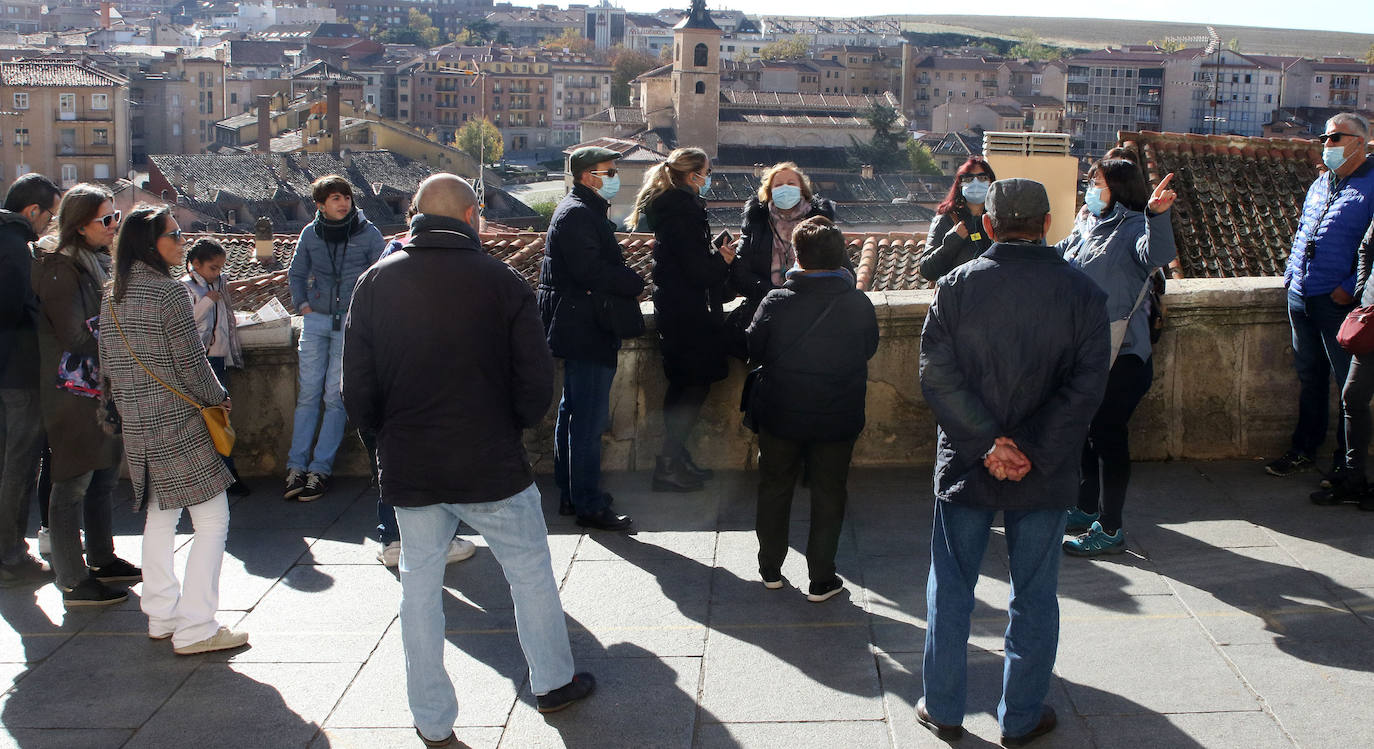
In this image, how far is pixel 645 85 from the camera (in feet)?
343

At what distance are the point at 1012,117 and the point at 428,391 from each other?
111566mm

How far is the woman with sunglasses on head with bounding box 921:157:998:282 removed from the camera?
19.9ft

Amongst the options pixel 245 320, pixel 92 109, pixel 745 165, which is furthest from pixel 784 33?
pixel 245 320

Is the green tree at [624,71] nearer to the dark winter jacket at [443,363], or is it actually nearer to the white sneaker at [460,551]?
the white sneaker at [460,551]

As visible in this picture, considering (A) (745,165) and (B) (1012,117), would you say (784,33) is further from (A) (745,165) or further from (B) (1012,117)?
(A) (745,165)

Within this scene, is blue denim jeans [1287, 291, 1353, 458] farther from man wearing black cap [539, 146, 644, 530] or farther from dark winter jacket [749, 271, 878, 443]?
man wearing black cap [539, 146, 644, 530]

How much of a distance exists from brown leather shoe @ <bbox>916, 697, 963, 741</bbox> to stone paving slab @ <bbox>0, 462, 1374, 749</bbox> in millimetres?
30

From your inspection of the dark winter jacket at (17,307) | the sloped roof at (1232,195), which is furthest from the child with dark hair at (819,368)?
the sloped roof at (1232,195)

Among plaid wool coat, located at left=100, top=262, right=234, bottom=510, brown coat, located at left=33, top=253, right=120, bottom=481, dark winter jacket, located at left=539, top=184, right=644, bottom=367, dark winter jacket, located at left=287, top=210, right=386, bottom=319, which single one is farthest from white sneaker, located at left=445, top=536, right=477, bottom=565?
dark winter jacket, located at left=287, top=210, right=386, bottom=319

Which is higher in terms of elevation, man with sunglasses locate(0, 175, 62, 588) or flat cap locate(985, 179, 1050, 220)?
flat cap locate(985, 179, 1050, 220)

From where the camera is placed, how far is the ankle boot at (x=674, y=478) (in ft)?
20.8

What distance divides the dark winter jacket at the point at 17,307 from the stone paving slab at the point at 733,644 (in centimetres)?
82

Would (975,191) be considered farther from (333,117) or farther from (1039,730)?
(333,117)

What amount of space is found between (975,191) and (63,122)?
76.5 meters
